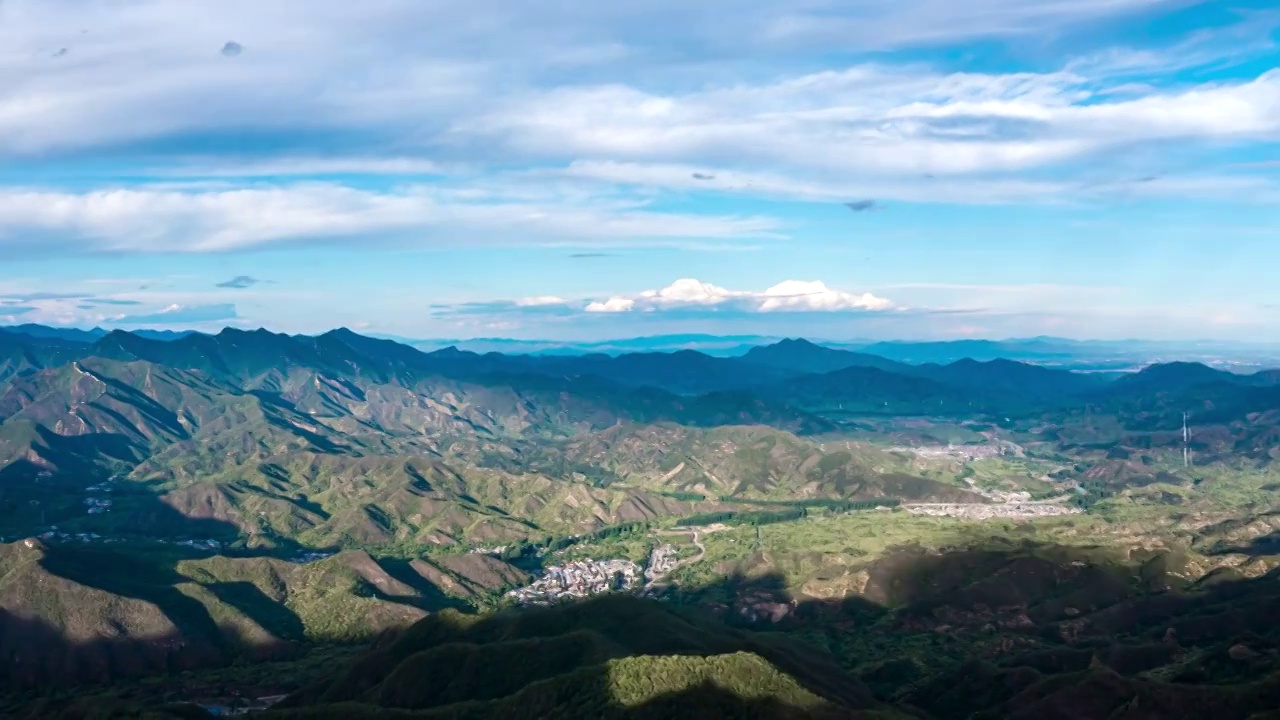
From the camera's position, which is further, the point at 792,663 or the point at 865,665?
the point at 865,665

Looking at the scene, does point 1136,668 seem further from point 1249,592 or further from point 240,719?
point 240,719

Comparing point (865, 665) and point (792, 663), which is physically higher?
point (792, 663)

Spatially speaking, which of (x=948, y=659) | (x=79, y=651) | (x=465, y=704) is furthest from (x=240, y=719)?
(x=948, y=659)

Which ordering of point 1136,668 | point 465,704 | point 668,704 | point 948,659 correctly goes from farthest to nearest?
point 948,659
point 1136,668
point 465,704
point 668,704

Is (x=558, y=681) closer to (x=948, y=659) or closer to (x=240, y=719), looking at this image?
(x=240, y=719)

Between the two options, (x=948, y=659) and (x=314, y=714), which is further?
(x=948, y=659)

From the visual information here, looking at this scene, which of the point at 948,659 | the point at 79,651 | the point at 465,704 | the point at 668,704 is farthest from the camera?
the point at 79,651

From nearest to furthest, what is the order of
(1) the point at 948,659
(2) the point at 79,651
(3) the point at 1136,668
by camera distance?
(3) the point at 1136,668, (1) the point at 948,659, (2) the point at 79,651

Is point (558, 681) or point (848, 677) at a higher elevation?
point (558, 681)

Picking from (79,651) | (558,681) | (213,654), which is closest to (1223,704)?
(558,681)
